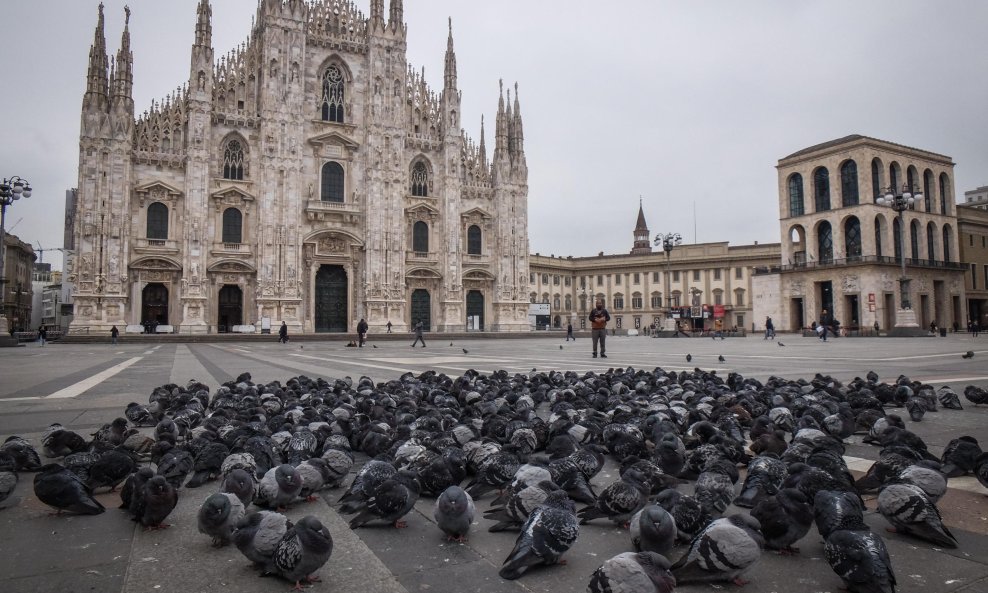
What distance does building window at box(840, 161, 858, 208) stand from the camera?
51.9 meters

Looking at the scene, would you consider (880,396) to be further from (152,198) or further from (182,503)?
(152,198)

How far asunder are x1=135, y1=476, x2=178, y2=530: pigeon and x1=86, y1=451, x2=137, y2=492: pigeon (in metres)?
0.84

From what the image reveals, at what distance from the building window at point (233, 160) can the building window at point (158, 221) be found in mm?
4375

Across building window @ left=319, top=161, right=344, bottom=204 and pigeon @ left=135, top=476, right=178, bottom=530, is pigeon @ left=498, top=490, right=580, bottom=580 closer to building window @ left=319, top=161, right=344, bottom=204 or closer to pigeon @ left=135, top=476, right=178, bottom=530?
pigeon @ left=135, top=476, right=178, bottom=530

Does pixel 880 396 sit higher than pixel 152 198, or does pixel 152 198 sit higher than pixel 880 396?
pixel 152 198

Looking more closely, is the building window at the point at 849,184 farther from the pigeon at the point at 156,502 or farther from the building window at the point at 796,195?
the pigeon at the point at 156,502

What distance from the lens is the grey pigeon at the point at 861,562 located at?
2.01 m

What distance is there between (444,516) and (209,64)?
42.1 meters

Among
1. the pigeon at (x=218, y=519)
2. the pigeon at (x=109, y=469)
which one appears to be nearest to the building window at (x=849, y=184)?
the pigeon at (x=109, y=469)

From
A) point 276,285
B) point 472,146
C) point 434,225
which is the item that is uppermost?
point 472,146

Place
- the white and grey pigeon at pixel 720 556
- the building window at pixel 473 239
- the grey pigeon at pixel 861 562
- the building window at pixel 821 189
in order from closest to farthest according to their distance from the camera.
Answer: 1. the grey pigeon at pixel 861 562
2. the white and grey pigeon at pixel 720 556
3. the building window at pixel 473 239
4. the building window at pixel 821 189

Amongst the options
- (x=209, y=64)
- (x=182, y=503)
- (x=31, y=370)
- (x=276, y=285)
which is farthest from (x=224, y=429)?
(x=209, y=64)

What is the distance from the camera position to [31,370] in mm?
12734

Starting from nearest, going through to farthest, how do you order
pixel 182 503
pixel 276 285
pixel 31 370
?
1. pixel 182 503
2. pixel 31 370
3. pixel 276 285
